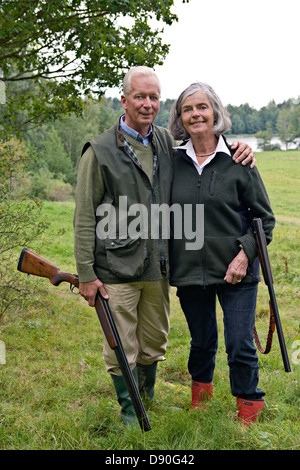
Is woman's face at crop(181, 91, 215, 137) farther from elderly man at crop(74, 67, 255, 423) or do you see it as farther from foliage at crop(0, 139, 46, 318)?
foliage at crop(0, 139, 46, 318)

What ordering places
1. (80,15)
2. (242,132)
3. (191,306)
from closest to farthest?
(191,306)
(80,15)
(242,132)

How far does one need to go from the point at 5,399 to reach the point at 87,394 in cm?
76

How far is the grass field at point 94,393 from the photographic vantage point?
3250mm

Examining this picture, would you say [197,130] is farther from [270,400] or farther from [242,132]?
[242,132]

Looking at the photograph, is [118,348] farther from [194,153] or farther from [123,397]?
[194,153]

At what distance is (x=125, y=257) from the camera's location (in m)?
3.51

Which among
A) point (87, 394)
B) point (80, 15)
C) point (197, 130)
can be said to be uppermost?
point (80, 15)

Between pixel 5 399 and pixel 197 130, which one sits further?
pixel 5 399

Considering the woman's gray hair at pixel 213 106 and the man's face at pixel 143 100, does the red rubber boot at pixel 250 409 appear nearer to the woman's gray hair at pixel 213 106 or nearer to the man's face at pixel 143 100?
the woman's gray hair at pixel 213 106

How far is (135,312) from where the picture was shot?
379 centimetres

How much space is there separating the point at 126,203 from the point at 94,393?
2.09 meters

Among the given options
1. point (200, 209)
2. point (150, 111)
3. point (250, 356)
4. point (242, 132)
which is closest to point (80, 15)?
point (150, 111)

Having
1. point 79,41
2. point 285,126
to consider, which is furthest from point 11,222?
point 285,126
